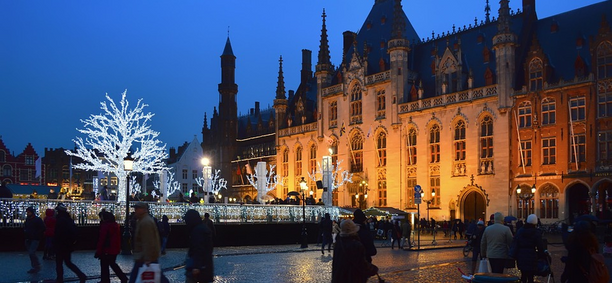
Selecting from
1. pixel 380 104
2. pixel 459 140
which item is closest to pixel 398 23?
pixel 380 104

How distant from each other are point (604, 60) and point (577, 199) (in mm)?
9614

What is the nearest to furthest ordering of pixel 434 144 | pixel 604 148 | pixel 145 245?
pixel 145 245 < pixel 604 148 < pixel 434 144

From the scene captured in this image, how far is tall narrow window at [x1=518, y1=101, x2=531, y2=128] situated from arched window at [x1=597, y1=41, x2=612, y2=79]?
5153 mm

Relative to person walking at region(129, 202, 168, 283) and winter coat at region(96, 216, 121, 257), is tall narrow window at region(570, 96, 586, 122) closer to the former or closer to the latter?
winter coat at region(96, 216, 121, 257)

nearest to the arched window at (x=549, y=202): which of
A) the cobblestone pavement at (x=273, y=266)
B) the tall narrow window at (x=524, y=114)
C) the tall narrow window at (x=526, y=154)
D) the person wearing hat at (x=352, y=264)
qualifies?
the tall narrow window at (x=526, y=154)

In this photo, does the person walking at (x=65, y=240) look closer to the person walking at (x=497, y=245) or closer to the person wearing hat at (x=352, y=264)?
the person wearing hat at (x=352, y=264)

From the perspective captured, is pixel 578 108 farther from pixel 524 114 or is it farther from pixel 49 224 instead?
pixel 49 224

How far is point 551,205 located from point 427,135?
11773mm

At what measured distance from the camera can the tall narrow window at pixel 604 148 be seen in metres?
41.4

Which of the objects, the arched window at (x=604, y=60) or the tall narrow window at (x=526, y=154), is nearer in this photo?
the arched window at (x=604, y=60)

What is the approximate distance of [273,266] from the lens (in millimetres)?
21312

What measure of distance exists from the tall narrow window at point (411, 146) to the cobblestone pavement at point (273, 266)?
85.2 ft

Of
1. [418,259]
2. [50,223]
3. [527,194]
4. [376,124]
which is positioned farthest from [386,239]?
[50,223]

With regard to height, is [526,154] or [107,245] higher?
[526,154]
